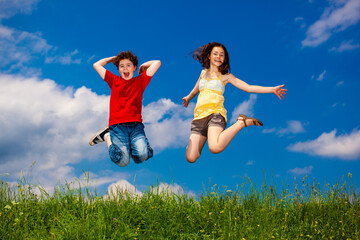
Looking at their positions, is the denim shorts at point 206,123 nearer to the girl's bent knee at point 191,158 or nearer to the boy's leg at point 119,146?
the girl's bent knee at point 191,158

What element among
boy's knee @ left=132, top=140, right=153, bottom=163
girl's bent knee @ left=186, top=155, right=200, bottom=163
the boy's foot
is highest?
the boy's foot

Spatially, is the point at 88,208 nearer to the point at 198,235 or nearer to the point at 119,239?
the point at 119,239

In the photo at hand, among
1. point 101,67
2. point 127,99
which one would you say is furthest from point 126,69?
point 127,99

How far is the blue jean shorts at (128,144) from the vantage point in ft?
23.0

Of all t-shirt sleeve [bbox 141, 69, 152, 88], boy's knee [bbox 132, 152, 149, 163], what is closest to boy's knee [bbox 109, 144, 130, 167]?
boy's knee [bbox 132, 152, 149, 163]

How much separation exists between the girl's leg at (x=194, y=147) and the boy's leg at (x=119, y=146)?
127 centimetres

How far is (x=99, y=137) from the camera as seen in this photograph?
757cm

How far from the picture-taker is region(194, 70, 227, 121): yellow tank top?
7121 millimetres

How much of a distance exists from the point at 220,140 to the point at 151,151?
1.43 meters

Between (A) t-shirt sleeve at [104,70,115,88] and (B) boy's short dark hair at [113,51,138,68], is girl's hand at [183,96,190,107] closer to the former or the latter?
(B) boy's short dark hair at [113,51,138,68]

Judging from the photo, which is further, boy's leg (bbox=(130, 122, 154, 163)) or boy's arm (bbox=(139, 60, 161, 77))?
boy's arm (bbox=(139, 60, 161, 77))

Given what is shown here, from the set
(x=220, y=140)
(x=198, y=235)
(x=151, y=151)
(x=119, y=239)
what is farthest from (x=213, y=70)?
(x=119, y=239)

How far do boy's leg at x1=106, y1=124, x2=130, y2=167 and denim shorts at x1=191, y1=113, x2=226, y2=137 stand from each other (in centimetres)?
143

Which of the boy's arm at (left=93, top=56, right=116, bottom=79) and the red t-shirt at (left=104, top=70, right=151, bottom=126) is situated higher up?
the boy's arm at (left=93, top=56, right=116, bottom=79)
